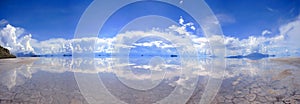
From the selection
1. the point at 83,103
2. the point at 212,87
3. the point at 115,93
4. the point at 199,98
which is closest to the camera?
the point at 83,103

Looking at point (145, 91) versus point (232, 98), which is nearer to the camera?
point (232, 98)

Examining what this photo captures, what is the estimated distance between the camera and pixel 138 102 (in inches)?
382

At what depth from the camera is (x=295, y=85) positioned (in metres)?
11.6

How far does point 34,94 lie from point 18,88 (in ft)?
A: 6.73

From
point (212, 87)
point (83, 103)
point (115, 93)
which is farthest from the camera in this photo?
point (212, 87)

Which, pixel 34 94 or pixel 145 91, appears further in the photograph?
pixel 145 91

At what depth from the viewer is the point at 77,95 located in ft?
34.9

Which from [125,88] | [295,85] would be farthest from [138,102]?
[295,85]

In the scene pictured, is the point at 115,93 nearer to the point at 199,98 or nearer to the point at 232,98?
the point at 199,98

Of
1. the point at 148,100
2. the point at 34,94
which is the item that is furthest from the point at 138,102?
the point at 34,94

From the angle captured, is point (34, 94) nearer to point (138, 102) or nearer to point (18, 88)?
point (18, 88)

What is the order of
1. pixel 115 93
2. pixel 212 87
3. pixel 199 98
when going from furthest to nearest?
pixel 212 87
pixel 115 93
pixel 199 98

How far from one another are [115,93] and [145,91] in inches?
65.4

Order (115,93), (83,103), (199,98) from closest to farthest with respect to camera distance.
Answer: (83,103) → (199,98) → (115,93)
